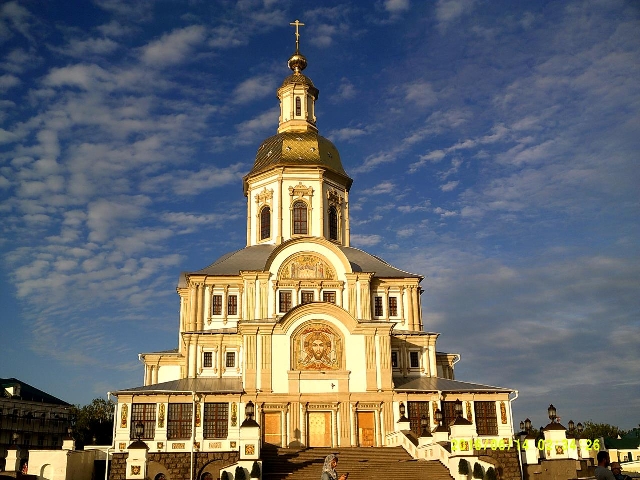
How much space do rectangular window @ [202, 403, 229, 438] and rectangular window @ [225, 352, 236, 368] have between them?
4044 mm

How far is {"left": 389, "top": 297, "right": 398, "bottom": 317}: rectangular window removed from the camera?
42.4m

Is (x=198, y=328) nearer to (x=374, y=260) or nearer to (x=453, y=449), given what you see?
(x=374, y=260)

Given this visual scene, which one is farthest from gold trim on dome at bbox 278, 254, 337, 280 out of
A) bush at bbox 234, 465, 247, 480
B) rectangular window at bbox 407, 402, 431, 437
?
bush at bbox 234, 465, 247, 480

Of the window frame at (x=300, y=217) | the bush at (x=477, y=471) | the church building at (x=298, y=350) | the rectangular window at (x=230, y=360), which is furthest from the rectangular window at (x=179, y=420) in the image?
the bush at (x=477, y=471)

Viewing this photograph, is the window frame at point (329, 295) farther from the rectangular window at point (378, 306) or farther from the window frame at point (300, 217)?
the window frame at point (300, 217)

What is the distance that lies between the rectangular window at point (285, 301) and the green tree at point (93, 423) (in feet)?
106

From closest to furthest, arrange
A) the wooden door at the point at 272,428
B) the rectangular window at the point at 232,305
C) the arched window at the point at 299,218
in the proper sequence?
1. the wooden door at the point at 272,428
2. the rectangular window at the point at 232,305
3. the arched window at the point at 299,218

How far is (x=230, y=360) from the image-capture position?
39.7m

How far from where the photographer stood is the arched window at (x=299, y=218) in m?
45.2

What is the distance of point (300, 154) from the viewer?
46.8m

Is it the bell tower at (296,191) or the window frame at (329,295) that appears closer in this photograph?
the window frame at (329,295)

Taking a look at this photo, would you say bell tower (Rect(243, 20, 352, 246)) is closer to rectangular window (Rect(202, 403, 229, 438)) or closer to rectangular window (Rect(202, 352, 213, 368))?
rectangular window (Rect(202, 352, 213, 368))

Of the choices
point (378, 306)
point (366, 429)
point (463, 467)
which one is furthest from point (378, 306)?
point (463, 467)

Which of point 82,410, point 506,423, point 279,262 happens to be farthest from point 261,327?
A: point 82,410
